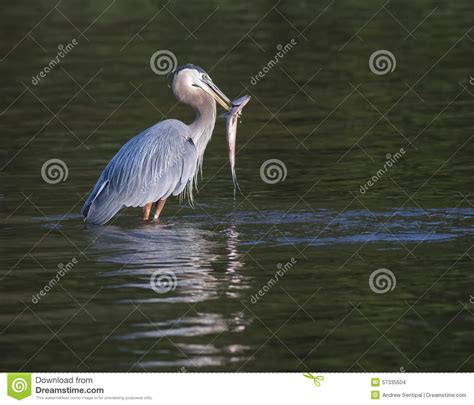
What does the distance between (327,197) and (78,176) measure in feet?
11.0

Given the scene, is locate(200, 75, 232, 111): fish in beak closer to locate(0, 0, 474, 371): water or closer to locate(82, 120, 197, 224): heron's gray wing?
locate(82, 120, 197, 224): heron's gray wing

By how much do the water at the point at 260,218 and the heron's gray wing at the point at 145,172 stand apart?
274mm

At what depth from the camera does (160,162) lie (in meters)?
13.8

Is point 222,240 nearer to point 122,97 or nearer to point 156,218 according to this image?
point 156,218

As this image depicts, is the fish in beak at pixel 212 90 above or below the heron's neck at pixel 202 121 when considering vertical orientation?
above

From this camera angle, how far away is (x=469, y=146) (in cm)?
1606

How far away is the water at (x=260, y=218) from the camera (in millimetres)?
9328

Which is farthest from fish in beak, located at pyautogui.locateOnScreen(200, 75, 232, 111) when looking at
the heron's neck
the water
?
the water
